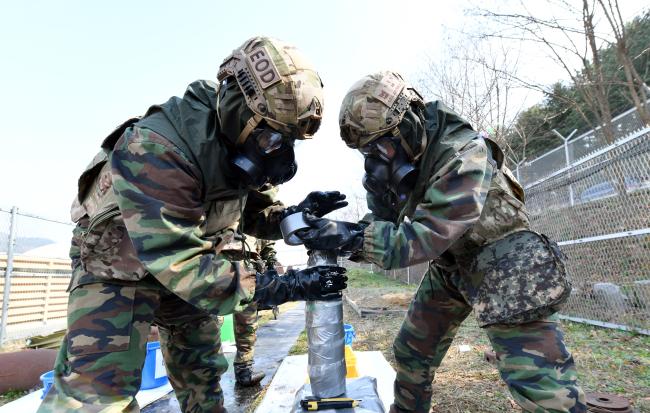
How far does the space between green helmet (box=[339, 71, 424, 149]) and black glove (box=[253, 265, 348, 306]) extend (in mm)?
839

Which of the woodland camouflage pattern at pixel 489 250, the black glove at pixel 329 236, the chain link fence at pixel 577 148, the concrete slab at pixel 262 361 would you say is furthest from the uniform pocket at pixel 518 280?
the chain link fence at pixel 577 148

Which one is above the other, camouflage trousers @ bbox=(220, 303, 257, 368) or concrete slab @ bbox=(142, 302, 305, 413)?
camouflage trousers @ bbox=(220, 303, 257, 368)

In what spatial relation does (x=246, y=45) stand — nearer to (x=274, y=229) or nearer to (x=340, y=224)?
(x=340, y=224)

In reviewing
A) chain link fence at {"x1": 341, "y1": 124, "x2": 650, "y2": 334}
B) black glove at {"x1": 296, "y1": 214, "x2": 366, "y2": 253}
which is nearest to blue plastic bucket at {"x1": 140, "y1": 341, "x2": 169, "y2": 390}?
black glove at {"x1": 296, "y1": 214, "x2": 366, "y2": 253}

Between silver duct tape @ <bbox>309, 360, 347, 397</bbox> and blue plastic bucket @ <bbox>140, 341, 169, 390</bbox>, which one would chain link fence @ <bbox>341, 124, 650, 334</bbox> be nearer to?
silver duct tape @ <bbox>309, 360, 347, 397</bbox>

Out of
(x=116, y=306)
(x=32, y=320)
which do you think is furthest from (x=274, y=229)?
(x=32, y=320)

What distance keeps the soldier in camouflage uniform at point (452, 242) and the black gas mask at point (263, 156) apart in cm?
36

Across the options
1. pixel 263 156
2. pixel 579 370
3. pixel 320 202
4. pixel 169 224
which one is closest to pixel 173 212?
pixel 169 224

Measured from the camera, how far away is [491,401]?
3.29 metres

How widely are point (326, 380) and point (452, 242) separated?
1036 millimetres

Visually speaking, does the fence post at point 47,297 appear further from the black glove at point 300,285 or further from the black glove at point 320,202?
the black glove at point 300,285

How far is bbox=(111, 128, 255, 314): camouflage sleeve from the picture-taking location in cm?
185

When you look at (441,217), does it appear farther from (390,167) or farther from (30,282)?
(30,282)

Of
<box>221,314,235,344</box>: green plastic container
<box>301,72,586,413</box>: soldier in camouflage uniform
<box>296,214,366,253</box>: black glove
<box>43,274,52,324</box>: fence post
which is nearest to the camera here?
<box>301,72,586,413</box>: soldier in camouflage uniform
